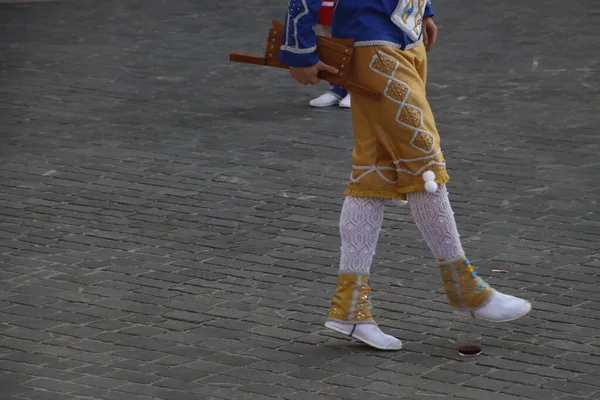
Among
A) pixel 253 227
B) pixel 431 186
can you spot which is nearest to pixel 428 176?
pixel 431 186

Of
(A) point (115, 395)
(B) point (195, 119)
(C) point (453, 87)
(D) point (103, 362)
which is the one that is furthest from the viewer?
(C) point (453, 87)

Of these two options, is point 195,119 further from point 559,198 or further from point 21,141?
point 559,198

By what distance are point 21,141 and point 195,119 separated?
4.34 ft

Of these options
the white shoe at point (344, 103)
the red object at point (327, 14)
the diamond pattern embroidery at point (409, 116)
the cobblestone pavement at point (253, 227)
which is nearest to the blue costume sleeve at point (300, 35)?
the diamond pattern embroidery at point (409, 116)

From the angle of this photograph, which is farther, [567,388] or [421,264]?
[421,264]

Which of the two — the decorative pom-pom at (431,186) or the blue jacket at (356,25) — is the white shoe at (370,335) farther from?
the blue jacket at (356,25)

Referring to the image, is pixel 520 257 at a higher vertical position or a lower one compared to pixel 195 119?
higher

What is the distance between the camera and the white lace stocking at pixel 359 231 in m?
5.16

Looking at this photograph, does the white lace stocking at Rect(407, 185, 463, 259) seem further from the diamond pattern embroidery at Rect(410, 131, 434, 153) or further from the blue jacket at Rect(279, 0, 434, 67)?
the blue jacket at Rect(279, 0, 434, 67)

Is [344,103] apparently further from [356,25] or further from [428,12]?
[356,25]

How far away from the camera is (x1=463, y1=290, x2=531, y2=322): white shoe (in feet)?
17.1

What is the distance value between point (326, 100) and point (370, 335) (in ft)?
15.5

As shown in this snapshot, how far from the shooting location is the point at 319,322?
5512 mm

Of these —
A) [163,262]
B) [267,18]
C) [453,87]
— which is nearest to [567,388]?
[163,262]
